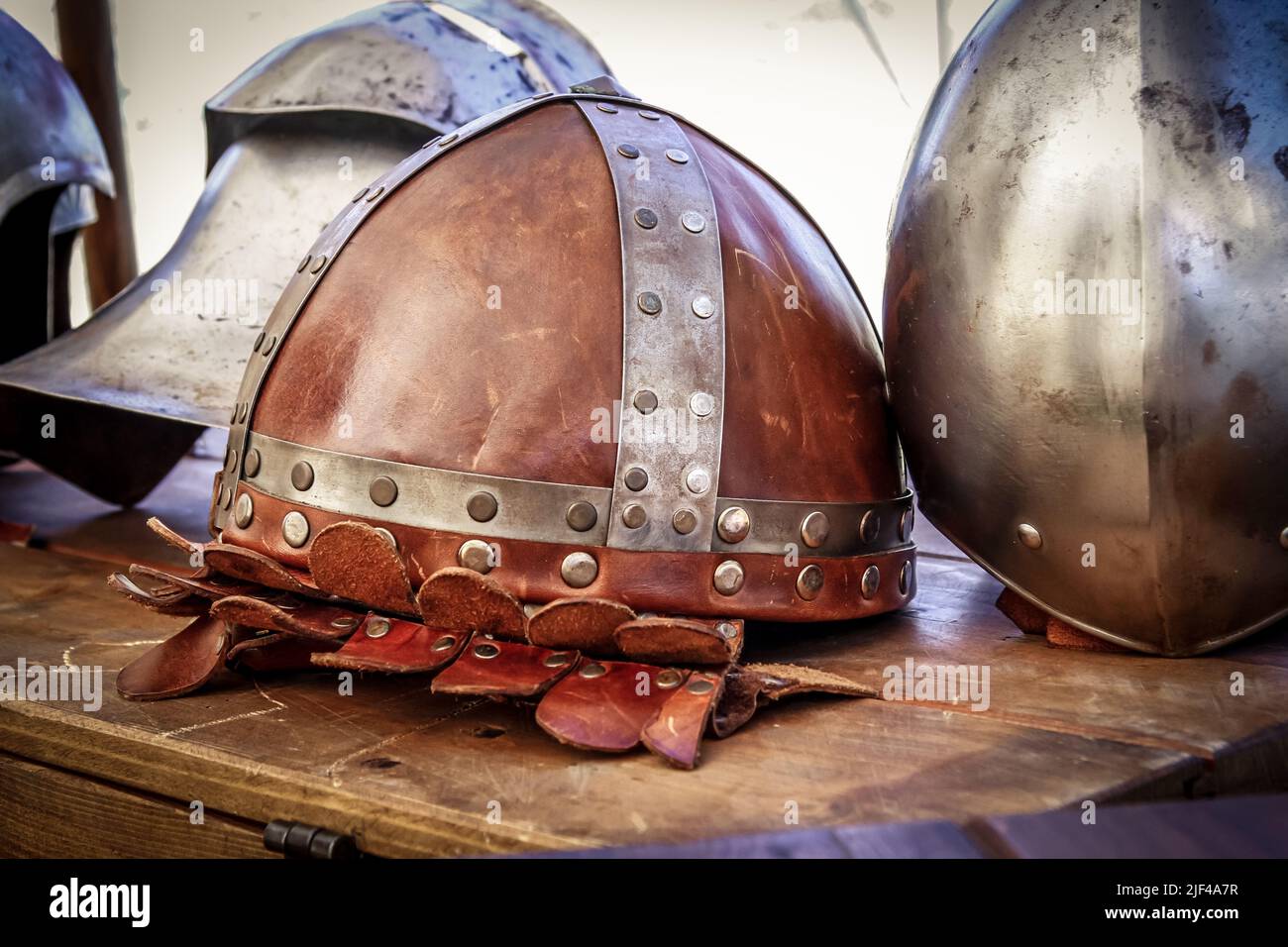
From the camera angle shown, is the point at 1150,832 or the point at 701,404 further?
the point at 701,404

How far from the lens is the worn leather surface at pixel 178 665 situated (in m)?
1.13

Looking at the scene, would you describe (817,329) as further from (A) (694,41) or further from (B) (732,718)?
(A) (694,41)

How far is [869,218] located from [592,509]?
5.61 ft

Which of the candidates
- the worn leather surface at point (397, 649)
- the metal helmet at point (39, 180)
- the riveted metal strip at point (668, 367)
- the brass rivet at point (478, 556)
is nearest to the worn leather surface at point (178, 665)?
the worn leather surface at point (397, 649)

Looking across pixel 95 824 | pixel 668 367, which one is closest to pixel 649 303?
pixel 668 367

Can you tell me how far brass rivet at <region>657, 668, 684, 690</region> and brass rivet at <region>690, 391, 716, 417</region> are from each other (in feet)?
0.72

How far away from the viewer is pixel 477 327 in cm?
113

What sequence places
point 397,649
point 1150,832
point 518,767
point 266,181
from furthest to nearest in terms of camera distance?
point 266,181 → point 397,649 → point 518,767 → point 1150,832

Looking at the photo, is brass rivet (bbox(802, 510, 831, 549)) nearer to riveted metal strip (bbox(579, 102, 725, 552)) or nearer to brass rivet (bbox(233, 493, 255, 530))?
riveted metal strip (bbox(579, 102, 725, 552))

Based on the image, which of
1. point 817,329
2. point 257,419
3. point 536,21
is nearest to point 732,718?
point 817,329

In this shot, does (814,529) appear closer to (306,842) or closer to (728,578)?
(728,578)

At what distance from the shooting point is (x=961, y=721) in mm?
1057

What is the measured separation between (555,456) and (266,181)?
1182 mm

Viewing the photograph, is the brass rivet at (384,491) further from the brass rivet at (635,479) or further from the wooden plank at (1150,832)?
the wooden plank at (1150,832)
